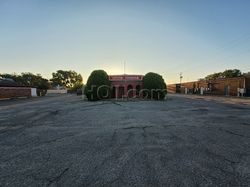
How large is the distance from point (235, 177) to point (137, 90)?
114 feet

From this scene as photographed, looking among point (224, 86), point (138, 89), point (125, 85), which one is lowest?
point (138, 89)

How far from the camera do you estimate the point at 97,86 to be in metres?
32.3

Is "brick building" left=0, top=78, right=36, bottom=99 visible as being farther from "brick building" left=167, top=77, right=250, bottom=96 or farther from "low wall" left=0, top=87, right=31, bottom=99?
"brick building" left=167, top=77, right=250, bottom=96

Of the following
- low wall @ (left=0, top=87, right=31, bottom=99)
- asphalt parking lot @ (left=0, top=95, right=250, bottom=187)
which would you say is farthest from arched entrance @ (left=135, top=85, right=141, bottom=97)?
asphalt parking lot @ (left=0, top=95, right=250, bottom=187)

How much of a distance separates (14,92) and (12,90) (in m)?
0.88

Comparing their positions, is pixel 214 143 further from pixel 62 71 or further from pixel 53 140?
pixel 62 71

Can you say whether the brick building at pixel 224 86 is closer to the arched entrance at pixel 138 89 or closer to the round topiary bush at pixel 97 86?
the arched entrance at pixel 138 89

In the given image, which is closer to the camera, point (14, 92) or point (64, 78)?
point (14, 92)

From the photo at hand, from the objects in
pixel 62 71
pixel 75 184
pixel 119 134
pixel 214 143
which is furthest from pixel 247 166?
pixel 62 71

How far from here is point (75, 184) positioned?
4090 mm

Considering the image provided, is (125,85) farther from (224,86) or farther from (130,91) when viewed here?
(224,86)

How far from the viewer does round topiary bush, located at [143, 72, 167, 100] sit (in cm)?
3362

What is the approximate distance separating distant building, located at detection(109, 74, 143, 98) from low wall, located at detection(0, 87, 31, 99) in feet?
67.9

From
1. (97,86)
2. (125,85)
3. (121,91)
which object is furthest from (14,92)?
(125,85)
